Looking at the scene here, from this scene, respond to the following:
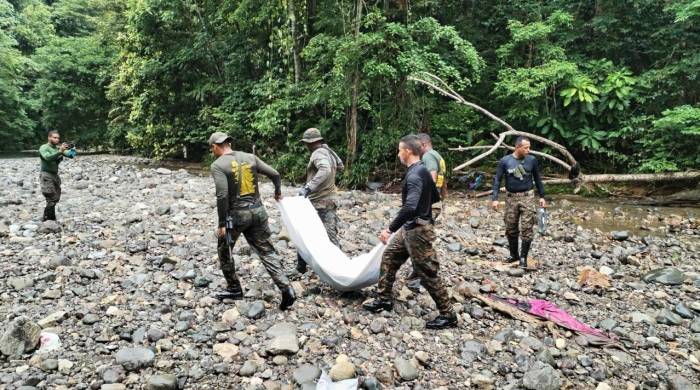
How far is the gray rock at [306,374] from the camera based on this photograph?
386 cm

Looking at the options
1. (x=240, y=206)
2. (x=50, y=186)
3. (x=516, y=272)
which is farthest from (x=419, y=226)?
(x=50, y=186)

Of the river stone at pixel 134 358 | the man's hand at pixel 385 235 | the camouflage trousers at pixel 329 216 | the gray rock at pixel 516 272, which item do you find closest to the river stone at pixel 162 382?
the river stone at pixel 134 358

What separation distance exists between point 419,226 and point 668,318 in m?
3.46

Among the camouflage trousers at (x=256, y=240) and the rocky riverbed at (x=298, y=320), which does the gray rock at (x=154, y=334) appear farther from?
the camouflage trousers at (x=256, y=240)

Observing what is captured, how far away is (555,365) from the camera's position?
Result: 4.27 meters

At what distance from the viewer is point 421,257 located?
178 inches

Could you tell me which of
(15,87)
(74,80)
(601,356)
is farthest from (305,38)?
(15,87)

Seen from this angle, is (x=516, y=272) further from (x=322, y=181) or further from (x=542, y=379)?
(x=322, y=181)

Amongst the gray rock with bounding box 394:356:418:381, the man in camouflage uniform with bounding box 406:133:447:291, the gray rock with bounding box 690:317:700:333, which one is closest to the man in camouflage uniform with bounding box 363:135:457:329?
the gray rock with bounding box 394:356:418:381

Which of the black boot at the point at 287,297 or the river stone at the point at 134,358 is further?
the black boot at the point at 287,297

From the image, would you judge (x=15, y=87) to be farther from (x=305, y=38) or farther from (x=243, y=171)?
(x=243, y=171)

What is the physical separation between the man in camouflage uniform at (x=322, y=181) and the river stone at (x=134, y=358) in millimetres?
2463

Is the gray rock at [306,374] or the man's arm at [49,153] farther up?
the man's arm at [49,153]

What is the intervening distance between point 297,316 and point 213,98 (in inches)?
603
